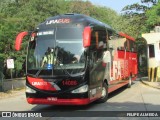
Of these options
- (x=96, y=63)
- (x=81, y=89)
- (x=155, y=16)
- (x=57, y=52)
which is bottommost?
(x=81, y=89)

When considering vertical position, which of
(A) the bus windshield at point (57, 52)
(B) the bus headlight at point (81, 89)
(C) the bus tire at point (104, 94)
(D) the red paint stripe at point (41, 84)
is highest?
(A) the bus windshield at point (57, 52)

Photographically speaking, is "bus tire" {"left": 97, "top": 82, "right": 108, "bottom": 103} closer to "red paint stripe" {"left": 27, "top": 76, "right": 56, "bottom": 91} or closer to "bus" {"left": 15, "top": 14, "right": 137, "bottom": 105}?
"bus" {"left": 15, "top": 14, "right": 137, "bottom": 105}

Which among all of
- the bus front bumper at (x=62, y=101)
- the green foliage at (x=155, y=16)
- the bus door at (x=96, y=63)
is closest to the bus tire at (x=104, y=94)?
the bus door at (x=96, y=63)

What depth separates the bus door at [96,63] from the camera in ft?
45.4

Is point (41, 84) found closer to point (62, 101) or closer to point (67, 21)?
point (62, 101)

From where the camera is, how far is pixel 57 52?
13.5m

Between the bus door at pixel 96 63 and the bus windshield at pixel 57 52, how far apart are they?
0.63 meters

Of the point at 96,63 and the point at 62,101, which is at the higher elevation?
the point at 96,63

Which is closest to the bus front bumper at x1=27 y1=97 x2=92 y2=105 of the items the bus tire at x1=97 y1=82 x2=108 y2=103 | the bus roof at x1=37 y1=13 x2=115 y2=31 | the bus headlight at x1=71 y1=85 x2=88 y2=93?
the bus headlight at x1=71 y1=85 x2=88 y2=93

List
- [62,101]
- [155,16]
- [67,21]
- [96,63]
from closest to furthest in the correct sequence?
[62,101] → [67,21] → [96,63] → [155,16]

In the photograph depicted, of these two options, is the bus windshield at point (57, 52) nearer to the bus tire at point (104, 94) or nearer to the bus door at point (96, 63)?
the bus door at point (96, 63)

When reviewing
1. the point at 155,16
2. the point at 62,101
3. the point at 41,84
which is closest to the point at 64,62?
the point at 41,84

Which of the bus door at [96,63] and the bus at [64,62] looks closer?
the bus at [64,62]

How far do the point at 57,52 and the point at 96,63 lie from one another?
1761mm
